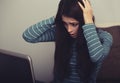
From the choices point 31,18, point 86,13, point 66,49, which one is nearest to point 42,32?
point 66,49

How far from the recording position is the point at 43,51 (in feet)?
6.40

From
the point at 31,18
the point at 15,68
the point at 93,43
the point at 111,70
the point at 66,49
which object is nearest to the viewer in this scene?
the point at 15,68

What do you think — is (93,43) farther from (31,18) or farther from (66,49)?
(31,18)

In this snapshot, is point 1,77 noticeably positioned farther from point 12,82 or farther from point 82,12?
point 82,12

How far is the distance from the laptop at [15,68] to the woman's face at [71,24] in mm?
444

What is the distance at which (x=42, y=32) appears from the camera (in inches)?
56.0

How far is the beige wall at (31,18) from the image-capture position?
1.85 meters

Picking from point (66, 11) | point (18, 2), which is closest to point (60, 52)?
point (66, 11)

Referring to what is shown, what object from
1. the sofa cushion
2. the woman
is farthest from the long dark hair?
the sofa cushion

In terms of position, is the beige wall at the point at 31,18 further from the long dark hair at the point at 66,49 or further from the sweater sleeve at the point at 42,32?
the long dark hair at the point at 66,49

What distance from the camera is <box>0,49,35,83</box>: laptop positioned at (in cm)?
85

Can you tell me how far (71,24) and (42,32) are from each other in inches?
9.3

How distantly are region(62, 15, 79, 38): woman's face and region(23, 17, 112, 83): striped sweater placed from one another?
5 centimetres

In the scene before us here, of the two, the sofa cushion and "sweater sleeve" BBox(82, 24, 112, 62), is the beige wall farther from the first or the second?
"sweater sleeve" BBox(82, 24, 112, 62)
